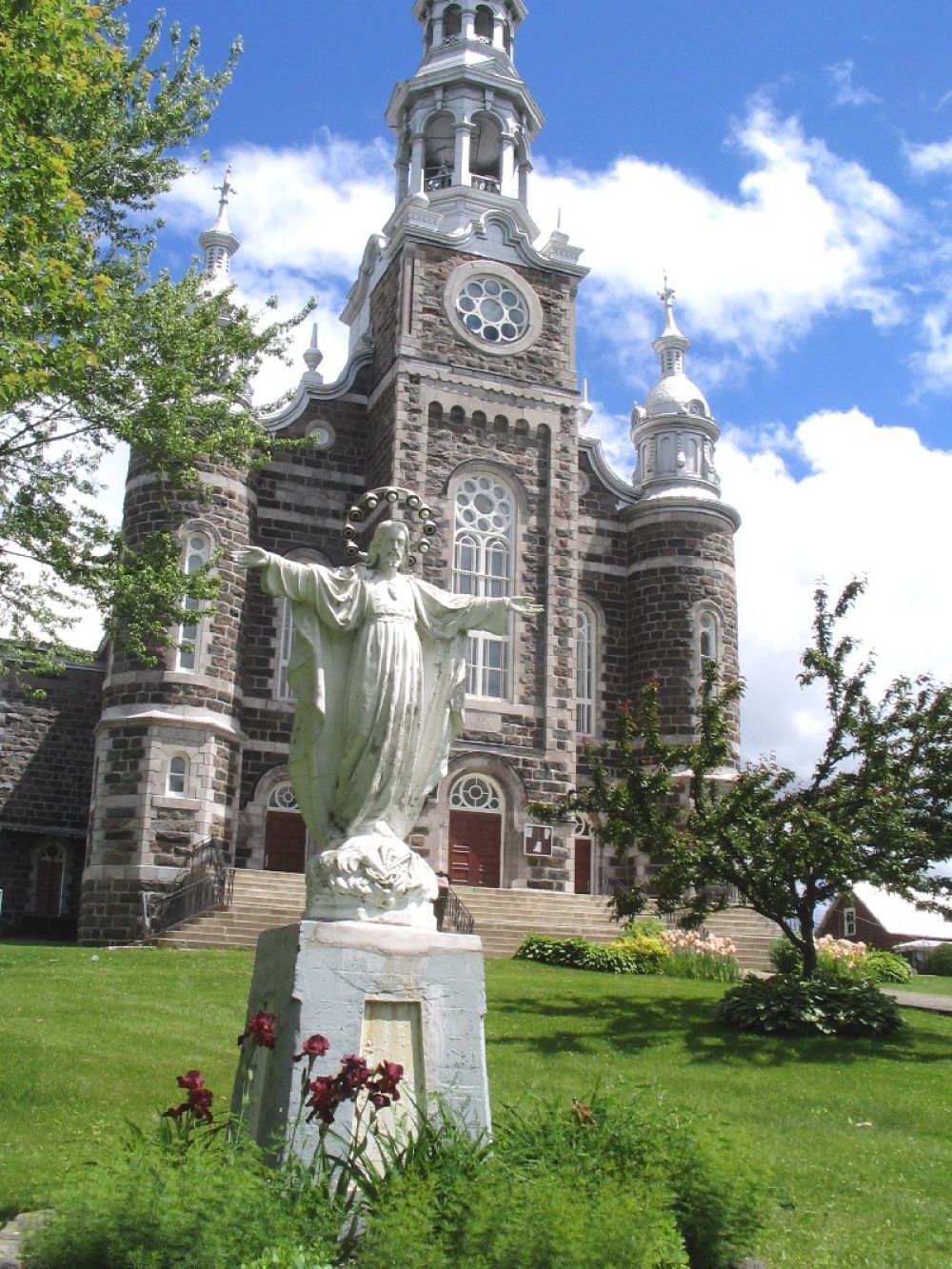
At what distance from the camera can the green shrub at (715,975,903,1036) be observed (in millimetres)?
15680

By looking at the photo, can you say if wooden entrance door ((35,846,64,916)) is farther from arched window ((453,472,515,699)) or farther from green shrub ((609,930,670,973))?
green shrub ((609,930,670,973))

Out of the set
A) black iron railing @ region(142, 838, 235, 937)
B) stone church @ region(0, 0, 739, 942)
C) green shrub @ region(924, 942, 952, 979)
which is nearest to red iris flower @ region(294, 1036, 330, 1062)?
black iron railing @ region(142, 838, 235, 937)

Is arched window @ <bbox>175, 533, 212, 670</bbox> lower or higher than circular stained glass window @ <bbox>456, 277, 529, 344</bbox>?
lower

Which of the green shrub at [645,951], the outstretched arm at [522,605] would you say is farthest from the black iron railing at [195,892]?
the outstretched arm at [522,605]

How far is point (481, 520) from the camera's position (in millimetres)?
29984

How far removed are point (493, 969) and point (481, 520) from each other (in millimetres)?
12636

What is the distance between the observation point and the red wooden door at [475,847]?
28109 millimetres

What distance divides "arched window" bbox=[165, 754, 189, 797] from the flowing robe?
754 inches

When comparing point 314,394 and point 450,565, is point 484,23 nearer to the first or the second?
point 314,394

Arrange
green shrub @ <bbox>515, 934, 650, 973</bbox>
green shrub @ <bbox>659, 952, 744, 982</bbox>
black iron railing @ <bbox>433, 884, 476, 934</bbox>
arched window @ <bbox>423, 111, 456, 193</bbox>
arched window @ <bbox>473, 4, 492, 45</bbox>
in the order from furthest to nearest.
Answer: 1. arched window @ <bbox>473, 4, 492, 45</bbox>
2. arched window @ <bbox>423, 111, 456, 193</bbox>
3. black iron railing @ <bbox>433, 884, 476, 934</bbox>
4. green shrub @ <bbox>515, 934, 650, 973</bbox>
5. green shrub @ <bbox>659, 952, 744, 982</bbox>

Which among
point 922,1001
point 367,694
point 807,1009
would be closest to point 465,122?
point 922,1001

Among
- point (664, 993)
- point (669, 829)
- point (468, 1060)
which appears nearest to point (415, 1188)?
point (468, 1060)

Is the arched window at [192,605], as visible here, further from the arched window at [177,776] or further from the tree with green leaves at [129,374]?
the tree with green leaves at [129,374]

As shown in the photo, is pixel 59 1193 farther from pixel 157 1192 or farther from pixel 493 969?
pixel 493 969
